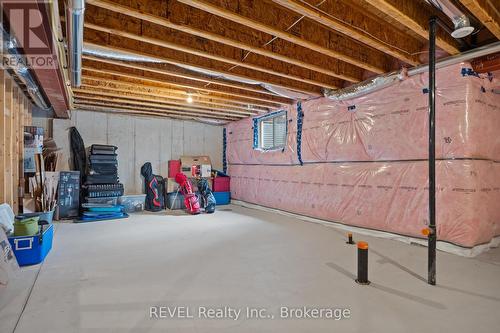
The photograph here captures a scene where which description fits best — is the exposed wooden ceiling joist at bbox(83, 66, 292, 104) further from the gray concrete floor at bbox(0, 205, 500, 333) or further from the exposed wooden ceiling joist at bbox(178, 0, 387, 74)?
the gray concrete floor at bbox(0, 205, 500, 333)

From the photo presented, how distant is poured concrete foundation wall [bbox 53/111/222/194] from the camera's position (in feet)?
19.8

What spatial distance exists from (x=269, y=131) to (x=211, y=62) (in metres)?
3.25

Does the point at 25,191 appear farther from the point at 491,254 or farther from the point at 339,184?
the point at 491,254

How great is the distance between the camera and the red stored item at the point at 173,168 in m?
6.97

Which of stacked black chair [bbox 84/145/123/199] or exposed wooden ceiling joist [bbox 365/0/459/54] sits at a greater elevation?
exposed wooden ceiling joist [bbox 365/0/459/54]

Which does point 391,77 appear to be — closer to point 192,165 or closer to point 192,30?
point 192,30

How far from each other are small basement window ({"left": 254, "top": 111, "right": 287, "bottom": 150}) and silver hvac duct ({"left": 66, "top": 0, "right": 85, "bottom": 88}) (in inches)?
160

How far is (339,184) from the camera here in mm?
4523

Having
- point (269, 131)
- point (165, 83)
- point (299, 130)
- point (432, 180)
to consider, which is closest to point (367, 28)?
point (432, 180)

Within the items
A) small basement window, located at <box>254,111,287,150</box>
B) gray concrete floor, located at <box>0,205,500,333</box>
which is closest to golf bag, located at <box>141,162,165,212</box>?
gray concrete floor, located at <box>0,205,500,333</box>

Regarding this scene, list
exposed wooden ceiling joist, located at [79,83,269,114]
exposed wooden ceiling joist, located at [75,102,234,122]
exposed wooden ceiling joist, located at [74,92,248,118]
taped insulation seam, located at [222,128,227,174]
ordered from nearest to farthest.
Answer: exposed wooden ceiling joist, located at [79,83,269,114]
exposed wooden ceiling joist, located at [74,92,248,118]
exposed wooden ceiling joist, located at [75,102,234,122]
taped insulation seam, located at [222,128,227,174]

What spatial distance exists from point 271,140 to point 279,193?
1381mm

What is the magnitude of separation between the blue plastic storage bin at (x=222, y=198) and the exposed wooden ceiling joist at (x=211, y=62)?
3.91m

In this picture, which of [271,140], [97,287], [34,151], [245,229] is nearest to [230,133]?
[271,140]
